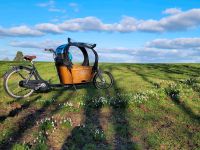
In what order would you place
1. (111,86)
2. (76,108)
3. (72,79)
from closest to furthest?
(76,108) < (72,79) < (111,86)

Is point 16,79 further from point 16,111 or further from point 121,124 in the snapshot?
point 121,124

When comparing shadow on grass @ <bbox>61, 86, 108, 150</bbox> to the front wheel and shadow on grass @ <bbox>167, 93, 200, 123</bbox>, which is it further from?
the front wheel

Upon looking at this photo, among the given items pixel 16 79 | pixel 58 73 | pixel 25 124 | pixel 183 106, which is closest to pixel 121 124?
pixel 25 124

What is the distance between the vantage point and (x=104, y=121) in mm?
12289

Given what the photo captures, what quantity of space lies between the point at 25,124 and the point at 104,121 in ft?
8.05

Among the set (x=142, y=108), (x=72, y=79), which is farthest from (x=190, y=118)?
(x=72, y=79)

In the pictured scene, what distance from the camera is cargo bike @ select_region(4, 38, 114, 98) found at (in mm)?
15750

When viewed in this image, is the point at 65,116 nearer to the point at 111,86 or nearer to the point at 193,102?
the point at 193,102

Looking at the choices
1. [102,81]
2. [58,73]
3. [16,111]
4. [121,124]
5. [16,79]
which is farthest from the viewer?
[102,81]

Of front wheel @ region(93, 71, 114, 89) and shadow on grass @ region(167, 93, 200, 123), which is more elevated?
front wheel @ region(93, 71, 114, 89)

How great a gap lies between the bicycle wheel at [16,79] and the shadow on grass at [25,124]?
174 cm

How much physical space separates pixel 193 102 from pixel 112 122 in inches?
157

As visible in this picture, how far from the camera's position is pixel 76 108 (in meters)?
13.5

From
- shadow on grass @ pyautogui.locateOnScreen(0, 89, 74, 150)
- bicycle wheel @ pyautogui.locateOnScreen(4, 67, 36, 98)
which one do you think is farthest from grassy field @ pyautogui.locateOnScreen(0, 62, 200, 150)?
bicycle wheel @ pyautogui.locateOnScreen(4, 67, 36, 98)
